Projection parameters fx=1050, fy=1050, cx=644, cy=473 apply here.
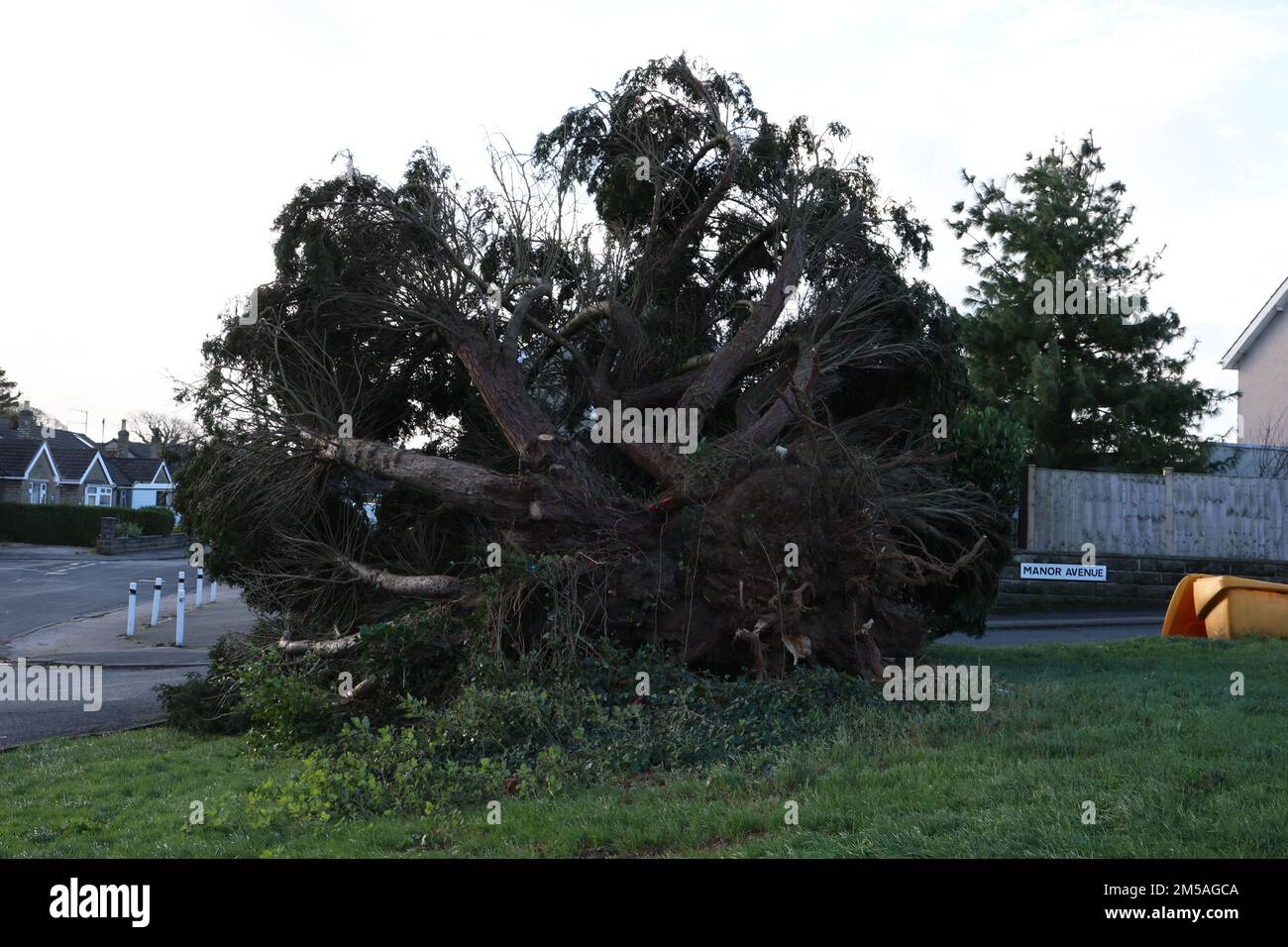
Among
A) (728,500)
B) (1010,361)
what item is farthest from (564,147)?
(1010,361)

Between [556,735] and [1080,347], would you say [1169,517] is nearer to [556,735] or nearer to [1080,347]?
[1080,347]

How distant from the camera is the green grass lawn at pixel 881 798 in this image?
15.1 ft

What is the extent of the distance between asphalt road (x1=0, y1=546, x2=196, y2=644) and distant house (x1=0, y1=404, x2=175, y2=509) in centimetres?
1171

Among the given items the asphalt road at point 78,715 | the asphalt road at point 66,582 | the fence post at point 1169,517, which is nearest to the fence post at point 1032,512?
the fence post at point 1169,517

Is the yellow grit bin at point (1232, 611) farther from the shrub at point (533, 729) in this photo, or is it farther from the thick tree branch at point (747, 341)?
the shrub at point (533, 729)

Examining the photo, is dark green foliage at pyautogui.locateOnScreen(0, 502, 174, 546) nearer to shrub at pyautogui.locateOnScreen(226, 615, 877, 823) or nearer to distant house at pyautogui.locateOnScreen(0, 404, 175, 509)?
distant house at pyautogui.locateOnScreen(0, 404, 175, 509)

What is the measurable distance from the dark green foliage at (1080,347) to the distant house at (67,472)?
130 ft

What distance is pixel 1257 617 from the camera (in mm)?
13453

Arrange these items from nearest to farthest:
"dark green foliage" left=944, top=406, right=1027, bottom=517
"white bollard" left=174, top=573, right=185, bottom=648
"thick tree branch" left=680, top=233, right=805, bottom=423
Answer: "thick tree branch" left=680, top=233, right=805, bottom=423 < "dark green foliage" left=944, top=406, right=1027, bottom=517 < "white bollard" left=174, top=573, right=185, bottom=648

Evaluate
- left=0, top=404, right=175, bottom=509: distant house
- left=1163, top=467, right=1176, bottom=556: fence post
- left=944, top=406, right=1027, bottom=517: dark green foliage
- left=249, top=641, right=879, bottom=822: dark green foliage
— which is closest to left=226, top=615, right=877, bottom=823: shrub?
left=249, top=641, right=879, bottom=822: dark green foliage

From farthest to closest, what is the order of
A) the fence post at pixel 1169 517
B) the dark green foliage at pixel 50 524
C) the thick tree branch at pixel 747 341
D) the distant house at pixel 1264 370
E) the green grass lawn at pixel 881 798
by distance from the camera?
the dark green foliage at pixel 50 524 < the distant house at pixel 1264 370 < the fence post at pixel 1169 517 < the thick tree branch at pixel 747 341 < the green grass lawn at pixel 881 798

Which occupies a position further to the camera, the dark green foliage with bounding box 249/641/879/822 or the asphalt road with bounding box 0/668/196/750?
the asphalt road with bounding box 0/668/196/750

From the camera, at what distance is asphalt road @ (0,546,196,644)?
20.0m
